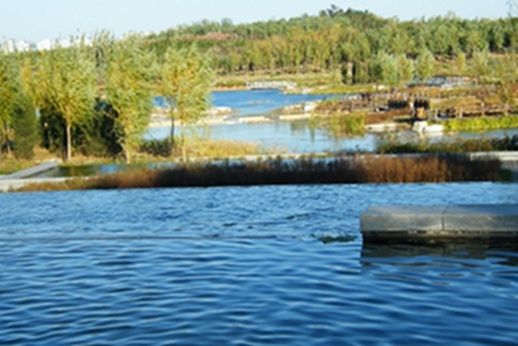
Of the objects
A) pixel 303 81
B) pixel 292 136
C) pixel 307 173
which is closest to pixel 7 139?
pixel 292 136

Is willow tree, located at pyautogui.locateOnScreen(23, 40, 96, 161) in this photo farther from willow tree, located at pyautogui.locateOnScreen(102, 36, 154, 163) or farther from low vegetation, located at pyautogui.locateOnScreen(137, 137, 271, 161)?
low vegetation, located at pyautogui.locateOnScreen(137, 137, 271, 161)

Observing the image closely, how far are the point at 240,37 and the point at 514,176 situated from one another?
158 m

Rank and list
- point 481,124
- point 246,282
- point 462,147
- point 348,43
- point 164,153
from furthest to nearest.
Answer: point 348,43
point 481,124
point 164,153
point 462,147
point 246,282

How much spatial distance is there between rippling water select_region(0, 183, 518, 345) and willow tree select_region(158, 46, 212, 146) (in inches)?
565

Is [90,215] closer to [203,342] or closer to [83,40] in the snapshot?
[203,342]

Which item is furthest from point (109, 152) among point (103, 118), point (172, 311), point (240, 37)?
point (240, 37)

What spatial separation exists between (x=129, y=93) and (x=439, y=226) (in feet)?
59.1

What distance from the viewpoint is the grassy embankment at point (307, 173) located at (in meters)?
15.9

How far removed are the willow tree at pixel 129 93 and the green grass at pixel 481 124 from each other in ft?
59.4

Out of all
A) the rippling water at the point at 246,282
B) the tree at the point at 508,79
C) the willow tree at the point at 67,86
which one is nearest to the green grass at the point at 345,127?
the tree at the point at 508,79

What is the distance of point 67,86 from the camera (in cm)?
2688

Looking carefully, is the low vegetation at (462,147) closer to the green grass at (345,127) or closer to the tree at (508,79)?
the tree at (508,79)

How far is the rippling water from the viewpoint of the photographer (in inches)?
245

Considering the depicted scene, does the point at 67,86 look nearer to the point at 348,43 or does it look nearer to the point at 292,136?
the point at 292,136
